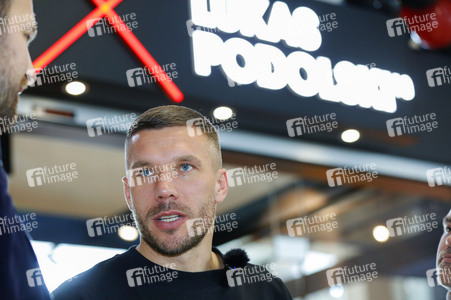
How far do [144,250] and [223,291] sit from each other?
0.23m

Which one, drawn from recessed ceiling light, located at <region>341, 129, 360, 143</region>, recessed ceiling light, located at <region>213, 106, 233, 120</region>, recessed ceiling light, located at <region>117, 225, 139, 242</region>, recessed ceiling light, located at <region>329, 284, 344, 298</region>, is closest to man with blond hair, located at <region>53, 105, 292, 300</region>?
recessed ceiling light, located at <region>213, 106, 233, 120</region>

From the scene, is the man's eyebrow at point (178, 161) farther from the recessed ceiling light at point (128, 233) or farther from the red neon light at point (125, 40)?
the recessed ceiling light at point (128, 233)

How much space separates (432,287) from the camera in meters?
5.05

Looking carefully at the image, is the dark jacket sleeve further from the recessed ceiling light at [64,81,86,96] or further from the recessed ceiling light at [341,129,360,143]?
the recessed ceiling light at [341,129,360,143]

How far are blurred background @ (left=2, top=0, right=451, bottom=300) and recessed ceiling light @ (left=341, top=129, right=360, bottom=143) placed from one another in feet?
0.04

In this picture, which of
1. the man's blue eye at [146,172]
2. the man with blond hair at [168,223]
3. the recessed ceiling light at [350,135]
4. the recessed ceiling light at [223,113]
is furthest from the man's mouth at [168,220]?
the recessed ceiling light at [350,135]

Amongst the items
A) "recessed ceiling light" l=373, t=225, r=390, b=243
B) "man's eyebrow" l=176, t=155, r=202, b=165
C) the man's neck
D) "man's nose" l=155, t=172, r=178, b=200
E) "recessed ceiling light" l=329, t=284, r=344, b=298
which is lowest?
the man's neck

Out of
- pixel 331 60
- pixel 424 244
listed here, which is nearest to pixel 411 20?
pixel 331 60

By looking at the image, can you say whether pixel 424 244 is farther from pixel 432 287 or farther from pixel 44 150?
pixel 44 150

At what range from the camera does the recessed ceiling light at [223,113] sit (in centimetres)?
380

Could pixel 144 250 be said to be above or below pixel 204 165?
below

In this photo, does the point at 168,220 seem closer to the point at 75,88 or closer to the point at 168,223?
the point at 168,223

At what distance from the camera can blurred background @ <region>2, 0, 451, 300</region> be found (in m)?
3.55

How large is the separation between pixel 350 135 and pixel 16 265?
3100 millimetres
